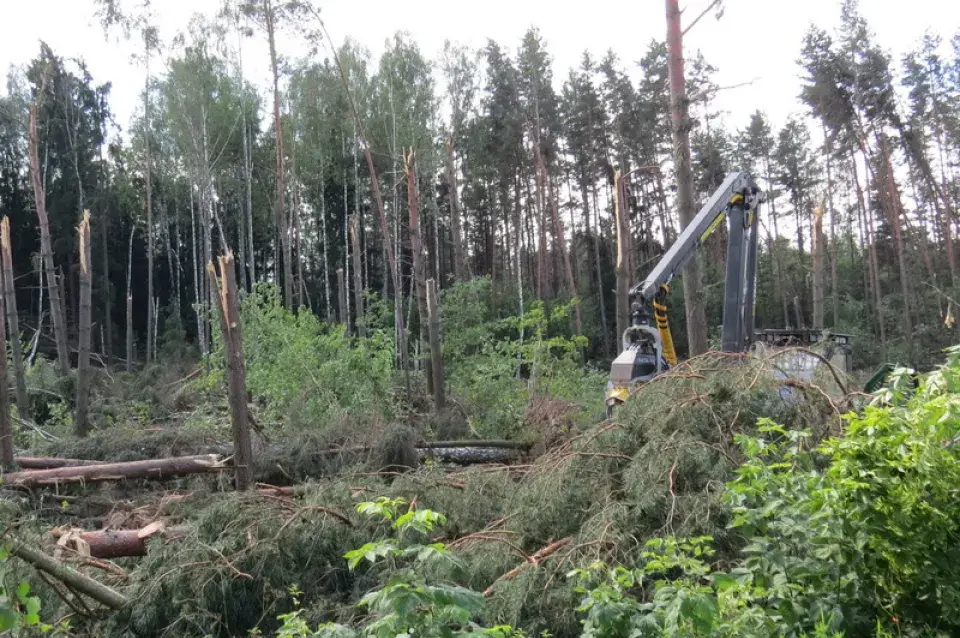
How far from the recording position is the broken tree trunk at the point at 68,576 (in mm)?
3854

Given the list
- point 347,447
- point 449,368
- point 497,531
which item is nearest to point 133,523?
point 347,447

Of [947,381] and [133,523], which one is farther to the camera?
[133,523]

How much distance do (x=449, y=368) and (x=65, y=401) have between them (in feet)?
22.9

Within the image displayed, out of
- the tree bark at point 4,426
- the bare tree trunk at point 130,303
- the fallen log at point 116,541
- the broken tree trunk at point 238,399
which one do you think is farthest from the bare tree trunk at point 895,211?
the bare tree trunk at point 130,303

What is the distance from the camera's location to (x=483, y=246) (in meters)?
36.2

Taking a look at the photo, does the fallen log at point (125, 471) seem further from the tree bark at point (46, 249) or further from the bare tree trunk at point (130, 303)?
the bare tree trunk at point (130, 303)

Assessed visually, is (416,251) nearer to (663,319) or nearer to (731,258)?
(663,319)

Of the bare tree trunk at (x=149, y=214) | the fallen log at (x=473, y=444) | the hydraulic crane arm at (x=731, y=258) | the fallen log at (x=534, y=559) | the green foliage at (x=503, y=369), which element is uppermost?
the bare tree trunk at (x=149, y=214)

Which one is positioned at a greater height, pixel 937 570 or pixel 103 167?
pixel 103 167

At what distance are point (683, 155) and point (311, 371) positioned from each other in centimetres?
589

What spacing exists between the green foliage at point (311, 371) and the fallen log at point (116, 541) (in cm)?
454

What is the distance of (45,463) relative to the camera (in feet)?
28.7

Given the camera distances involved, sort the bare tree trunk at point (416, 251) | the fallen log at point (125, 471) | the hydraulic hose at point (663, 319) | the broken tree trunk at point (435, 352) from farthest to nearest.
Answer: the bare tree trunk at point (416, 251) → the broken tree trunk at point (435, 352) → the hydraulic hose at point (663, 319) → the fallen log at point (125, 471)

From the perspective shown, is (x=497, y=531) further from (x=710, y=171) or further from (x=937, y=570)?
(x=710, y=171)
